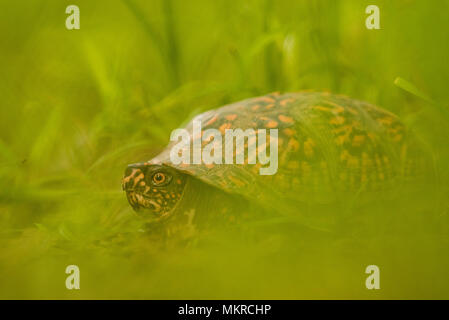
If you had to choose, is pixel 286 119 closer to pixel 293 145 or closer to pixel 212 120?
pixel 293 145

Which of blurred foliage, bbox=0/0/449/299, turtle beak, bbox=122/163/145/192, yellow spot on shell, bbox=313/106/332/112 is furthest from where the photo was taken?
yellow spot on shell, bbox=313/106/332/112

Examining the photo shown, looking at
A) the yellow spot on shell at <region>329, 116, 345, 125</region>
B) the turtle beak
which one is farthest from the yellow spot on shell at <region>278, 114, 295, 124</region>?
the turtle beak


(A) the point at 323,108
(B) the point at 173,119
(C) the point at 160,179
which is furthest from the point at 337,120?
(B) the point at 173,119

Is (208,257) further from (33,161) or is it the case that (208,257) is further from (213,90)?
(33,161)

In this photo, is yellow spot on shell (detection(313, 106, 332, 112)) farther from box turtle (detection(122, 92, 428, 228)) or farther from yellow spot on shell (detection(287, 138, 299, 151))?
yellow spot on shell (detection(287, 138, 299, 151))

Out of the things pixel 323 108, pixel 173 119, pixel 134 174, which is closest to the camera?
pixel 134 174

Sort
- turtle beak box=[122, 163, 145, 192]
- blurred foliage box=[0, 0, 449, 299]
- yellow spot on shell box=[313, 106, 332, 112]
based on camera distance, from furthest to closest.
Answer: yellow spot on shell box=[313, 106, 332, 112] < turtle beak box=[122, 163, 145, 192] < blurred foliage box=[0, 0, 449, 299]
